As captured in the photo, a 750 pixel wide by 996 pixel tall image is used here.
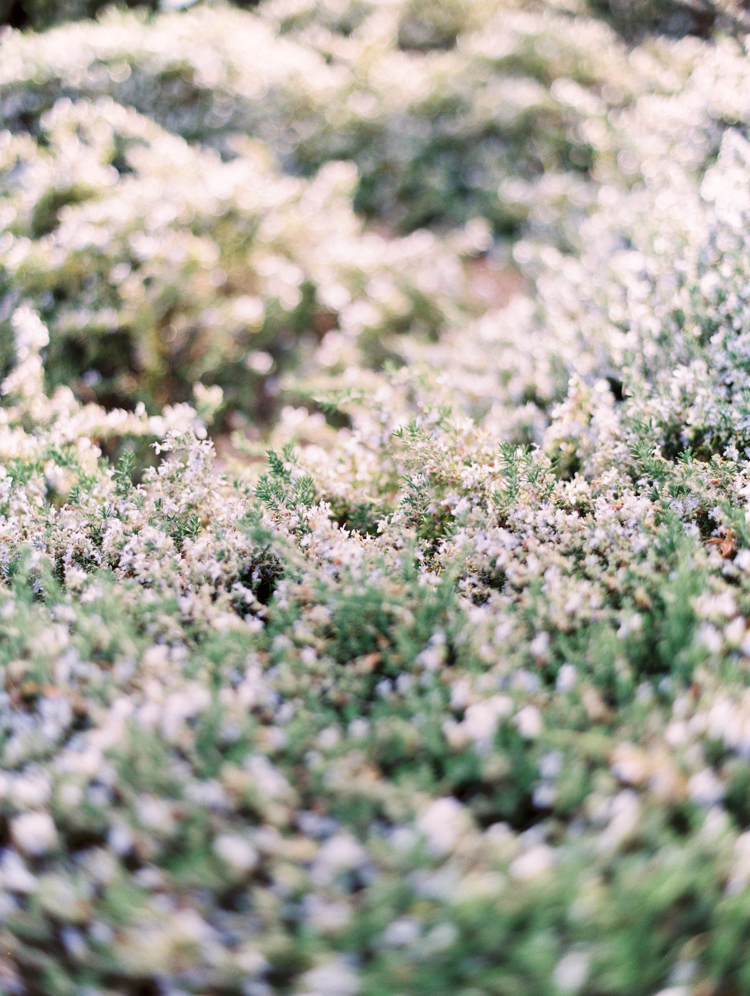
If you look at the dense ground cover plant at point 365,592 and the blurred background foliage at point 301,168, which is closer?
the dense ground cover plant at point 365,592

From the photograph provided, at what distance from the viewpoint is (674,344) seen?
10.0 ft

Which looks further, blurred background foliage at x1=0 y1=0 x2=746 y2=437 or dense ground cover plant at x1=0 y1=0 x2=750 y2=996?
blurred background foliage at x1=0 y1=0 x2=746 y2=437

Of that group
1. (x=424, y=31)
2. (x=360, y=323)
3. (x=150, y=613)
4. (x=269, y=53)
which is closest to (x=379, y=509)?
(x=150, y=613)

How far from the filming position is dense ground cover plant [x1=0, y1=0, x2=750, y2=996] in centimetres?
138

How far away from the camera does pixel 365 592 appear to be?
2002 millimetres

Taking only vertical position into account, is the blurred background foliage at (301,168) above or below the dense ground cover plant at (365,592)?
above

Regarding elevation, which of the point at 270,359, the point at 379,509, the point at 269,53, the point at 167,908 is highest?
the point at 269,53

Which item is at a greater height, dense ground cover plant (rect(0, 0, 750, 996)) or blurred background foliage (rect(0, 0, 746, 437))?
blurred background foliage (rect(0, 0, 746, 437))

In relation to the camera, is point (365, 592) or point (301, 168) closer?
point (365, 592)

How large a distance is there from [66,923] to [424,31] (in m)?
9.19

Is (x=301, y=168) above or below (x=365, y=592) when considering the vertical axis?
above

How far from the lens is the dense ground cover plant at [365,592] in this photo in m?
1.38

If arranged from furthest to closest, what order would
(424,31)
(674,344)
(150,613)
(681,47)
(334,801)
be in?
1. (424,31)
2. (681,47)
3. (674,344)
4. (150,613)
5. (334,801)

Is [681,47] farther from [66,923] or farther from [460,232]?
[66,923]
